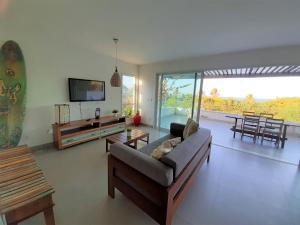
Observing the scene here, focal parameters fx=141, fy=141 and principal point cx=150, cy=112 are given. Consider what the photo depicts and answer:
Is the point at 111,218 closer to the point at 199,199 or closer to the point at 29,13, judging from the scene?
the point at 199,199

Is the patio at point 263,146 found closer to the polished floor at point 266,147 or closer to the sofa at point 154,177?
the polished floor at point 266,147

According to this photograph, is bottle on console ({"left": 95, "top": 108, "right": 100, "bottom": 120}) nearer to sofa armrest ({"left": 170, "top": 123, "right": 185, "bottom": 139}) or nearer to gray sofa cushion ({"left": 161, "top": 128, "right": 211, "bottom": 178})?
sofa armrest ({"left": 170, "top": 123, "right": 185, "bottom": 139})

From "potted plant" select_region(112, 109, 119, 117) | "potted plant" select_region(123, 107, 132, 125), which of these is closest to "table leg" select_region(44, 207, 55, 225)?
"potted plant" select_region(112, 109, 119, 117)

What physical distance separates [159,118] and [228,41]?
3224 millimetres

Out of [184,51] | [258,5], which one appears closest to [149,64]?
[184,51]

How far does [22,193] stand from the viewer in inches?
45.9

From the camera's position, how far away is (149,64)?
5277mm

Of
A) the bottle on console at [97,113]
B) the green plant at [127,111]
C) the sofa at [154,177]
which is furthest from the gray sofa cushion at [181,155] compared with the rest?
the green plant at [127,111]

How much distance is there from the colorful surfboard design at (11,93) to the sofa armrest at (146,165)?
8.17ft

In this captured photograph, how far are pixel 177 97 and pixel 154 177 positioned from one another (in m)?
3.72

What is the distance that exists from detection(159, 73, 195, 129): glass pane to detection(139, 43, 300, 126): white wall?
300mm

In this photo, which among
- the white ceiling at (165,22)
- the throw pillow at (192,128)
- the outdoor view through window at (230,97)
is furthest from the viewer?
the outdoor view through window at (230,97)

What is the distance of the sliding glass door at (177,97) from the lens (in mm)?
4305

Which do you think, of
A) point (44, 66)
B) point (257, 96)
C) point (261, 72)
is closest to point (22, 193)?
point (44, 66)
